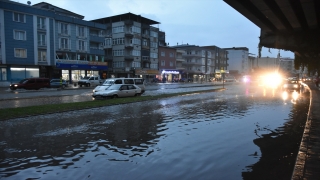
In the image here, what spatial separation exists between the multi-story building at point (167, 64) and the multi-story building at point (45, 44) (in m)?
22.9

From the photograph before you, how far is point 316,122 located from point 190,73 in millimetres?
85846

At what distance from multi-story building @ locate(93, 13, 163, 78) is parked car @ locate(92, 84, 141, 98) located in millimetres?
42233

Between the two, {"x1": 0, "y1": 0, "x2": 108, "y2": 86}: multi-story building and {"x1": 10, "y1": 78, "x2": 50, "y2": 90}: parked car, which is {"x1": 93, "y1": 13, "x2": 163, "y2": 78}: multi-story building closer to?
{"x1": 0, "y1": 0, "x2": 108, "y2": 86}: multi-story building

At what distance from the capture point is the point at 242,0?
9.71 metres

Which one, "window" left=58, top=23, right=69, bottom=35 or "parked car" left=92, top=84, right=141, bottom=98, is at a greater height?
"window" left=58, top=23, right=69, bottom=35

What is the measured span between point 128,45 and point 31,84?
33454 millimetres

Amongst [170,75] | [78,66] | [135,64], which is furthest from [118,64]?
[170,75]

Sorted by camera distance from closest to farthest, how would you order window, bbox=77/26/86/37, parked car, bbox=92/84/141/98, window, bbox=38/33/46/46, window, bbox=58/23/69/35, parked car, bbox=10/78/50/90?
parked car, bbox=92/84/141/98, parked car, bbox=10/78/50/90, window, bbox=38/33/46/46, window, bbox=58/23/69/35, window, bbox=77/26/86/37

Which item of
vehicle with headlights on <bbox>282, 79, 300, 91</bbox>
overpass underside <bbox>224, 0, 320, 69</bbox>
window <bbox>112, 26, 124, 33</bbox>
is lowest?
vehicle with headlights on <bbox>282, 79, 300, 91</bbox>

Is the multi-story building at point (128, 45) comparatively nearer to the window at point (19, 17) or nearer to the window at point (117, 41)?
the window at point (117, 41)

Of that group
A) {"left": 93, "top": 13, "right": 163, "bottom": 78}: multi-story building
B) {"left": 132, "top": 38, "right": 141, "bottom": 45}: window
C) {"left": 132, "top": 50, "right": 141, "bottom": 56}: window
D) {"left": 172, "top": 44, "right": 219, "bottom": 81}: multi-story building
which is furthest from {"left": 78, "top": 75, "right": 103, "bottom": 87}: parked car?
{"left": 172, "top": 44, "right": 219, "bottom": 81}: multi-story building

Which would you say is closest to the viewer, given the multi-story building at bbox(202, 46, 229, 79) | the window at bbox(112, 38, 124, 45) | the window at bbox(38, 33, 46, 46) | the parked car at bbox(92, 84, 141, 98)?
the parked car at bbox(92, 84, 141, 98)

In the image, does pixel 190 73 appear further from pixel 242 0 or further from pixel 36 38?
pixel 242 0

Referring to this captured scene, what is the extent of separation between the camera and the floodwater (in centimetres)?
559
